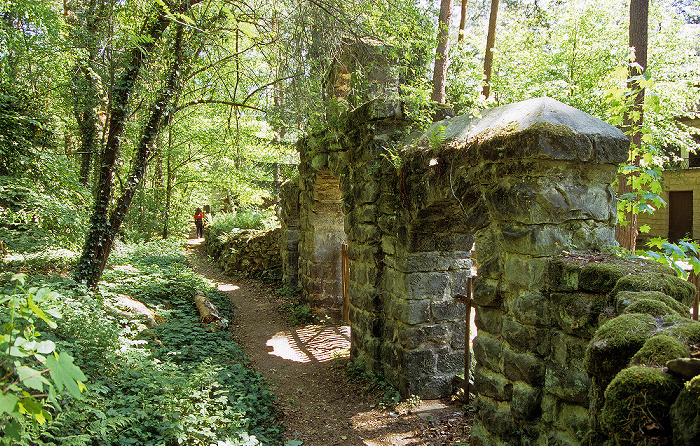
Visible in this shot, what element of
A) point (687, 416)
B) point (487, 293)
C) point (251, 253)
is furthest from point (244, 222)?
point (687, 416)

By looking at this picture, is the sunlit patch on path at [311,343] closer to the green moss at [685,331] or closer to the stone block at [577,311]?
the stone block at [577,311]

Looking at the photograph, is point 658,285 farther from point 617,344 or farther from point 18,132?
point 18,132

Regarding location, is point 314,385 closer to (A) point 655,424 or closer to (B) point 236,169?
(A) point 655,424

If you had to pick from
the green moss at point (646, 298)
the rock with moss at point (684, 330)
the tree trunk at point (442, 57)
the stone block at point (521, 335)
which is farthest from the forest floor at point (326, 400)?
the tree trunk at point (442, 57)

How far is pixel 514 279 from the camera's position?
129 inches

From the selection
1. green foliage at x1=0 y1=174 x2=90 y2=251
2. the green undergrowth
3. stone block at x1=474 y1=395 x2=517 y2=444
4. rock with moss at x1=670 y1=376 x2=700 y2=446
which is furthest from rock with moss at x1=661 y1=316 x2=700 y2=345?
green foliage at x1=0 y1=174 x2=90 y2=251

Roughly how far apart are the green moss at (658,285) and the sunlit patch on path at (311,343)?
489 centimetres

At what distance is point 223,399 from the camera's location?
12.7ft

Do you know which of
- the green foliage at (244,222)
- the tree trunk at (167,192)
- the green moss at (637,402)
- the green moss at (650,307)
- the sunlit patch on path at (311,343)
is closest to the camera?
the green moss at (637,402)

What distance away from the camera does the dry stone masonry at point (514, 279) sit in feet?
5.93

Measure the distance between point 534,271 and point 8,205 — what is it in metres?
7.33

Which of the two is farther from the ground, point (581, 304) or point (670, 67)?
point (670, 67)

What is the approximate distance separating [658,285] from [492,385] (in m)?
1.60

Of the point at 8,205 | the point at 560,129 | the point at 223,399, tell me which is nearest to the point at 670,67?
the point at 560,129
